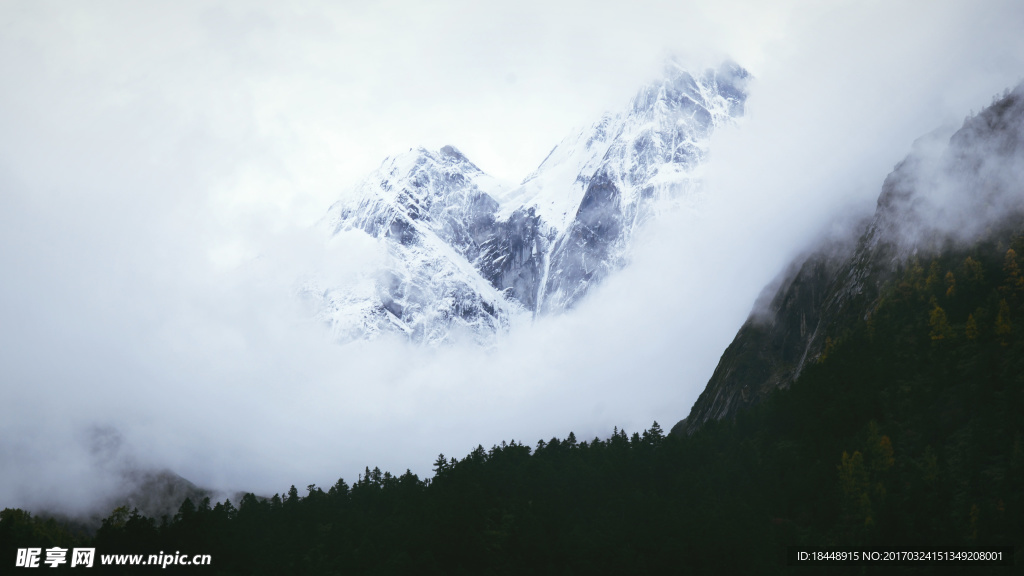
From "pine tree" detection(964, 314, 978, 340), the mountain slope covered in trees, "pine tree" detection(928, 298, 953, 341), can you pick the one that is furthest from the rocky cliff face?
"pine tree" detection(964, 314, 978, 340)

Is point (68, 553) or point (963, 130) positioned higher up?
point (963, 130)

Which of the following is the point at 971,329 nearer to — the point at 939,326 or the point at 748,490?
the point at 939,326

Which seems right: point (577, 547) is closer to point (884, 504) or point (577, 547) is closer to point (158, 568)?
point (884, 504)

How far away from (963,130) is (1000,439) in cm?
7301

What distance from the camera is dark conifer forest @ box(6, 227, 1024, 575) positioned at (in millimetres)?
95438

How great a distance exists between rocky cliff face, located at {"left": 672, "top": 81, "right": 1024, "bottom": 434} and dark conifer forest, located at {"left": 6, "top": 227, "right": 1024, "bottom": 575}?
1125 cm

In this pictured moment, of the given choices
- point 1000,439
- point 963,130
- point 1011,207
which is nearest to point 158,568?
point 1000,439

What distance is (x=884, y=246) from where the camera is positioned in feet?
509

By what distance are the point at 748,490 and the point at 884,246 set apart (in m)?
65.6

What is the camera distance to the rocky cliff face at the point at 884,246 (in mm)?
138750

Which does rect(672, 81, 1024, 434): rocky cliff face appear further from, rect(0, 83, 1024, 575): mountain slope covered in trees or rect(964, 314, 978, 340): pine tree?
rect(964, 314, 978, 340): pine tree

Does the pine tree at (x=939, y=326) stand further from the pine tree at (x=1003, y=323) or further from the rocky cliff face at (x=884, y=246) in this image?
the rocky cliff face at (x=884, y=246)

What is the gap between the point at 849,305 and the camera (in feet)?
503

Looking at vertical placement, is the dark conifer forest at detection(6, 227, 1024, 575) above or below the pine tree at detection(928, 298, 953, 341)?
below
